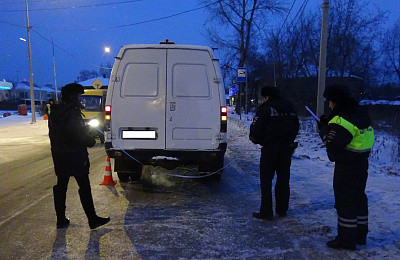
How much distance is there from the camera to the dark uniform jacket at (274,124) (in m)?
4.07

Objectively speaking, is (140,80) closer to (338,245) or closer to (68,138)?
(68,138)

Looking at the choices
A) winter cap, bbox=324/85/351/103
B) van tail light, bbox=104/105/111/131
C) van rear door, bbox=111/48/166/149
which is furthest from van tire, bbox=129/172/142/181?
winter cap, bbox=324/85/351/103

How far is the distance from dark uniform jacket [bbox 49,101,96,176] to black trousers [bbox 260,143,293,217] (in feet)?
7.56

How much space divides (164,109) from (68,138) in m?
1.86

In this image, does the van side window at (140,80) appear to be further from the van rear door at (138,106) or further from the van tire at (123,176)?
the van tire at (123,176)

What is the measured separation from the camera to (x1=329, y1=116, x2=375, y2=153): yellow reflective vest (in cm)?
310

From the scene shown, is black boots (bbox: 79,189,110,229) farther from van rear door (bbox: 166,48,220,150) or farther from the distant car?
the distant car

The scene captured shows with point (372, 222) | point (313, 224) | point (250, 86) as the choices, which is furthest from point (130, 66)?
point (250, 86)

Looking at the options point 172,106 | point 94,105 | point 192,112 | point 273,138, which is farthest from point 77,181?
point 94,105

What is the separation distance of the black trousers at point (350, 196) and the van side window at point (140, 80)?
3208mm

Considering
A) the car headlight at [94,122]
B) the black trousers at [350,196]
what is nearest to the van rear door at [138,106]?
the black trousers at [350,196]

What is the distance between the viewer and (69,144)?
3.76 m

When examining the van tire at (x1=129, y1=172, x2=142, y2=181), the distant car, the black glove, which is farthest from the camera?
the distant car

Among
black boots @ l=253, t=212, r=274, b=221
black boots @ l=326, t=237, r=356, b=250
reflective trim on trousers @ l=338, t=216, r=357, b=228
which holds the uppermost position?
reflective trim on trousers @ l=338, t=216, r=357, b=228
